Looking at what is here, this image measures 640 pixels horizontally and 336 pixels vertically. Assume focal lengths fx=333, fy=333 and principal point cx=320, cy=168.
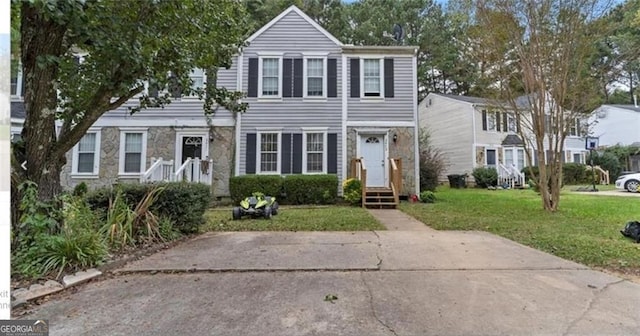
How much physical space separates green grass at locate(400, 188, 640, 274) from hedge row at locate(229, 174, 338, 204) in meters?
2.58

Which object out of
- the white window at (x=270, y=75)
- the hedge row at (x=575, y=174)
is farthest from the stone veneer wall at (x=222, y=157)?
the hedge row at (x=575, y=174)

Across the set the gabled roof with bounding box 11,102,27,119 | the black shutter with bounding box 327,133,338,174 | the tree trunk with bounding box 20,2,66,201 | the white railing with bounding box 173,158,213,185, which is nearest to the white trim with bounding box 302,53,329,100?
the black shutter with bounding box 327,133,338,174

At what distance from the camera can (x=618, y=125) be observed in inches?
1070

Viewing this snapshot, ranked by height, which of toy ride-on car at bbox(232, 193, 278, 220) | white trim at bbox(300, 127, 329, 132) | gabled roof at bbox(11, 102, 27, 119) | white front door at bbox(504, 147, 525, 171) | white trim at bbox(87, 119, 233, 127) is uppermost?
gabled roof at bbox(11, 102, 27, 119)

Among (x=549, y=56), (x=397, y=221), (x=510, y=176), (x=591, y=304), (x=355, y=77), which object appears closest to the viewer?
(x=591, y=304)

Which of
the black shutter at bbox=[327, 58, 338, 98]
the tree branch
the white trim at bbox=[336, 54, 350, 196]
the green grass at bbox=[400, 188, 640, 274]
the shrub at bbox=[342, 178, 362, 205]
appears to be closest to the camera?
the tree branch

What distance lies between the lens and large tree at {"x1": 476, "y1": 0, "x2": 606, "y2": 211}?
341 inches

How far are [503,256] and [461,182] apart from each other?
16110 millimetres

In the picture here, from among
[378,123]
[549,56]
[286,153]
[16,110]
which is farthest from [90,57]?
[549,56]

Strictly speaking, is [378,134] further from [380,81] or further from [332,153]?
[380,81]

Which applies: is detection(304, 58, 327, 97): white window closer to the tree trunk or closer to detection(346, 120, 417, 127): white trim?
detection(346, 120, 417, 127): white trim

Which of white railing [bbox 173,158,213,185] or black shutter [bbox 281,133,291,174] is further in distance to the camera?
black shutter [bbox 281,133,291,174]

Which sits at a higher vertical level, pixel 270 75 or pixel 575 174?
pixel 270 75

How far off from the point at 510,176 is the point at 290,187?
14.7 m
